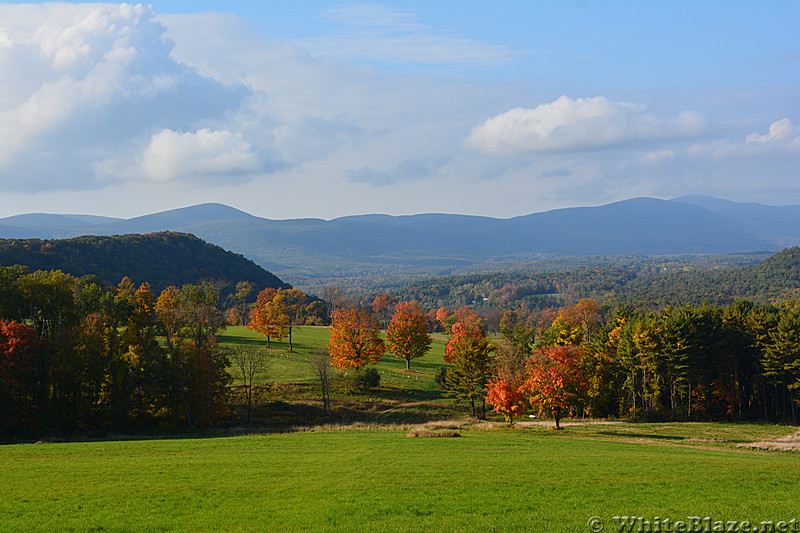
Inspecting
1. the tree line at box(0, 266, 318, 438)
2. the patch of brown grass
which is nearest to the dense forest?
the tree line at box(0, 266, 318, 438)

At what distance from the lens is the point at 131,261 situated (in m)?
170

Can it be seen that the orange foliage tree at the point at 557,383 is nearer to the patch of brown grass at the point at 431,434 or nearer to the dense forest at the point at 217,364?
the dense forest at the point at 217,364

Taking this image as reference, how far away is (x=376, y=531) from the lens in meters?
16.9

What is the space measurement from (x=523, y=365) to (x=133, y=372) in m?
38.6

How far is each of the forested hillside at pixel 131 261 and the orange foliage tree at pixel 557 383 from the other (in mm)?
127983

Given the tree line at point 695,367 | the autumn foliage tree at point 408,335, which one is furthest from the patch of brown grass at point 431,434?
the autumn foliage tree at point 408,335

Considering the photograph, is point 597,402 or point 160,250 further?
point 160,250

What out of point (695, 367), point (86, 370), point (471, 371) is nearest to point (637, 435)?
point (471, 371)

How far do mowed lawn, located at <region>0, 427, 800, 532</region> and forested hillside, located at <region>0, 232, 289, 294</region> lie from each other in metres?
131

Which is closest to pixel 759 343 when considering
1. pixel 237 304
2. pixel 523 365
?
pixel 523 365

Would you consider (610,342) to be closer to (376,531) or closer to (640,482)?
(640,482)

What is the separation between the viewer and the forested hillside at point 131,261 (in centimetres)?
14262

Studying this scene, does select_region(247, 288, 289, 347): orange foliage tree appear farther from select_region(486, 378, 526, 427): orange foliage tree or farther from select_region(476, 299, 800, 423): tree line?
select_region(486, 378, 526, 427): orange foliage tree

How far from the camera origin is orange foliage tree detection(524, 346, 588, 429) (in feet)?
157
